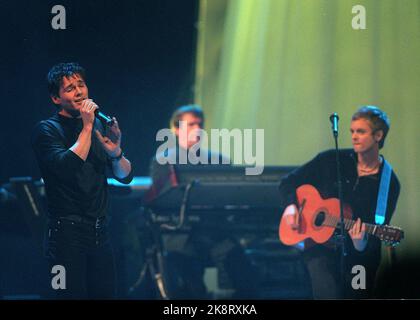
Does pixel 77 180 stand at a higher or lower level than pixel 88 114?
lower

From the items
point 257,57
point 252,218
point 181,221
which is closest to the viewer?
point 181,221

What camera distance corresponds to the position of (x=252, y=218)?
206 inches

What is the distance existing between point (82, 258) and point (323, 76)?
2384mm

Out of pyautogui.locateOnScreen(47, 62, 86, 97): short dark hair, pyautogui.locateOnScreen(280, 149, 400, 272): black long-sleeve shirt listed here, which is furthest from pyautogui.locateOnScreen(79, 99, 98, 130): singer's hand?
pyautogui.locateOnScreen(280, 149, 400, 272): black long-sleeve shirt

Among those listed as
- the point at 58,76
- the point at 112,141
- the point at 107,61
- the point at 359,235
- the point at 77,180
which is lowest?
the point at 359,235

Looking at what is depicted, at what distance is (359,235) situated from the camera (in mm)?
4227

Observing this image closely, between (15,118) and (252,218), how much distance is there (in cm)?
186

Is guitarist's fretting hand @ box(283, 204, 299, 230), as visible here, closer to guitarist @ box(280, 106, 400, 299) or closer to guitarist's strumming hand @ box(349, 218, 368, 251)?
guitarist @ box(280, 106, 400, 299)

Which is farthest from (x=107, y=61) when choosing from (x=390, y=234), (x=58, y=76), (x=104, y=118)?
(x=390, y=234)

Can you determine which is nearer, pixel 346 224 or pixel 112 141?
pixel 112 141

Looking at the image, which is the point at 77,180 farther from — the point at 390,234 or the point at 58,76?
the point at 390,234

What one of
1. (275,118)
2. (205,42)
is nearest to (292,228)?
(275,118)

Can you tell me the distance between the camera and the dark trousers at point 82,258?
3.53 metres

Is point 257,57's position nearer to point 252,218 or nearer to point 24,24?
point 252,218
